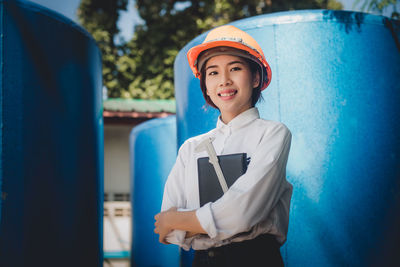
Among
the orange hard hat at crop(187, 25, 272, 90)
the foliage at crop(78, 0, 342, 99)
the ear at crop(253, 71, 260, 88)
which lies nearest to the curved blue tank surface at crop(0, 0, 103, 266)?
the orange hard hat at crop(187, 25, 272, 90)

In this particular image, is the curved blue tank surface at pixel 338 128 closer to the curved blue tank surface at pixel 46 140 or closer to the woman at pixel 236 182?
the woman at pixel 236 182

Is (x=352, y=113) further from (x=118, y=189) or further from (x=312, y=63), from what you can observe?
(x=118, y=189)

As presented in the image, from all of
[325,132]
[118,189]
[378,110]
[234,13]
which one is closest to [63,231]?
[325,132]

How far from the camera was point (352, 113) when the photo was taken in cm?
243

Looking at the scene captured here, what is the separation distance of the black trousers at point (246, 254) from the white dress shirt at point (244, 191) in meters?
0.03

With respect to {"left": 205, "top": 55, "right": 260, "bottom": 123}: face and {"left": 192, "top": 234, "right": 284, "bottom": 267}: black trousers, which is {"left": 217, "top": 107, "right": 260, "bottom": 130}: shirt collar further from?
{"left": 192, "top": 234, "right": 284, "bottom": 267}: black trousers

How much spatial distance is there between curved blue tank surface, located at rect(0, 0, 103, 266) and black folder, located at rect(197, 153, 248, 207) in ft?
4.14

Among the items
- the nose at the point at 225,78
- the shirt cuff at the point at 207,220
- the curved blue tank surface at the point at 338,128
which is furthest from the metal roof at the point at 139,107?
the shirt cuff at the point at 207,220

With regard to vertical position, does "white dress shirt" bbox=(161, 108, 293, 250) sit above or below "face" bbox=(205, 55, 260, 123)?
below

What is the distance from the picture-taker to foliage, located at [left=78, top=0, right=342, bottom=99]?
33.8ft

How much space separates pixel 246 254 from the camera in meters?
1.64

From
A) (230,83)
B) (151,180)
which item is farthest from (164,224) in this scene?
(151,180)

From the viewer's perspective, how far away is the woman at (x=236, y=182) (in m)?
1.56

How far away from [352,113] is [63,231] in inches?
84.6
